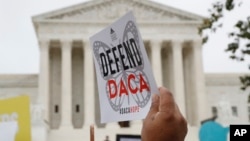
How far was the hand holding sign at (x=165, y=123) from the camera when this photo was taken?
2.28 meters

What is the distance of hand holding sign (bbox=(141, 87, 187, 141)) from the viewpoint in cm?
228

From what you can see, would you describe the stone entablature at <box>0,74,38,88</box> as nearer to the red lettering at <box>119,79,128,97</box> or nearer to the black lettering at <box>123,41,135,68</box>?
the red lettering at <box>119,79,128,97</box>

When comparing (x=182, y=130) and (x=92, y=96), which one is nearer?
(x=182, y=130)

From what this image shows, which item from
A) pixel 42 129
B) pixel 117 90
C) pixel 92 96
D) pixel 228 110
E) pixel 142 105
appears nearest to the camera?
pixel 142 105

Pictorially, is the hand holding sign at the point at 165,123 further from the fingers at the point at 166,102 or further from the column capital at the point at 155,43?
the column capital at the point at 155,43

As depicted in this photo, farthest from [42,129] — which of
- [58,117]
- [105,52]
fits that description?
[105,52]

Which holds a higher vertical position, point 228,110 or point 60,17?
point 60,17

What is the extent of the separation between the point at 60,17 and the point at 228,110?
2194 cm

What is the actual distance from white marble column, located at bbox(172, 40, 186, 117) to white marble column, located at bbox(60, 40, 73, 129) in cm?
1128

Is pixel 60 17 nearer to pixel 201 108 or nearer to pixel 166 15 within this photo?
pixel 166 15

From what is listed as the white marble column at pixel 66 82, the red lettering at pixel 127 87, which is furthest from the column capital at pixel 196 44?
the red lettering at pixel 127 87

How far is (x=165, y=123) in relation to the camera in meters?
2.28

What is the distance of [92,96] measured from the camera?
55.8m

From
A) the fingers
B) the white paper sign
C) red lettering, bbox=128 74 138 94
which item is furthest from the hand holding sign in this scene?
red lettering, bbox=128 74 138 94
